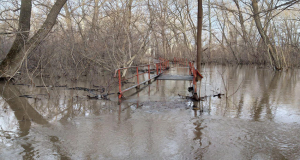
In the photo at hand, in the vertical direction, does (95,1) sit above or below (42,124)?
above

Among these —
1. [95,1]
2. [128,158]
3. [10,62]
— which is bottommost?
[128,158]

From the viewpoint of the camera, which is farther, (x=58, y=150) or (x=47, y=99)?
(x=47, y=99)

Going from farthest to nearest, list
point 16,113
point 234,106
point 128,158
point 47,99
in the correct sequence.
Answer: point 47,99 → point 234,106 → point 16,113 → point 128,158

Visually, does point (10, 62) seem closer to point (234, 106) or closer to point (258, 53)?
point (234, 106)

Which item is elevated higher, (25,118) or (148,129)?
(25,118)

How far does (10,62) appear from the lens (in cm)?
1148

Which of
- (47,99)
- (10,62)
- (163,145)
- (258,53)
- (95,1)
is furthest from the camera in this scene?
(258,53)

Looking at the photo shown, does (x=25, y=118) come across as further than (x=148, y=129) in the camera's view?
Yes

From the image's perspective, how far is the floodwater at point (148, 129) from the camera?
3582 mm

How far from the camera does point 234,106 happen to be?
6.69 m

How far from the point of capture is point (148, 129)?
464 cm

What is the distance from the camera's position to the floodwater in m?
3.58

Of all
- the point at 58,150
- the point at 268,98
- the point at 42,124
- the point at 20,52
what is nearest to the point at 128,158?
the point at 58,150

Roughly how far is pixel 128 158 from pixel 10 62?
10.3 metres
